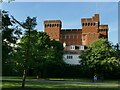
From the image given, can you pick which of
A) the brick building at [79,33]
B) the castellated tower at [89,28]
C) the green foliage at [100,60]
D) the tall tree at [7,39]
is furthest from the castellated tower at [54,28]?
the tall tree at [7,39]

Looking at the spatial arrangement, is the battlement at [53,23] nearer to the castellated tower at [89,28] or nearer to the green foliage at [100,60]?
the castellated tower at [89,28]

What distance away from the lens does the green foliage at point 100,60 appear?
7512 centimetres

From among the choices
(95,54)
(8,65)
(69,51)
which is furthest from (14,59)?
(69,51)

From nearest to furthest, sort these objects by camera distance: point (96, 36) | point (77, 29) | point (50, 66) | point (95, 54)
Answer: point (50, 66)
point (95, 54)
point (96, 36)
point (77, 29)

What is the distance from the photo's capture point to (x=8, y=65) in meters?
26.9

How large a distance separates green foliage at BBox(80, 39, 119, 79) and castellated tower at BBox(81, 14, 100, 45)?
38292 millimetres

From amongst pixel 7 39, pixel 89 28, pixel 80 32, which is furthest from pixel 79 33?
pixel 7 39

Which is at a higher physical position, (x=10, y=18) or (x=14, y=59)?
(x=10, y=18)

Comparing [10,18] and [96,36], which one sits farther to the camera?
[96,36]

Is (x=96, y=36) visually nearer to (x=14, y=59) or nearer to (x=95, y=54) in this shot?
(x=95, y=54)

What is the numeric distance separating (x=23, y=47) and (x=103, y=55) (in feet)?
170

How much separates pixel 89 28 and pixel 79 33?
792 centimetres

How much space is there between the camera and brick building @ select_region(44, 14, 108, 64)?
120m

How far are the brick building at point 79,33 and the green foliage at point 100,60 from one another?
27.6 m
